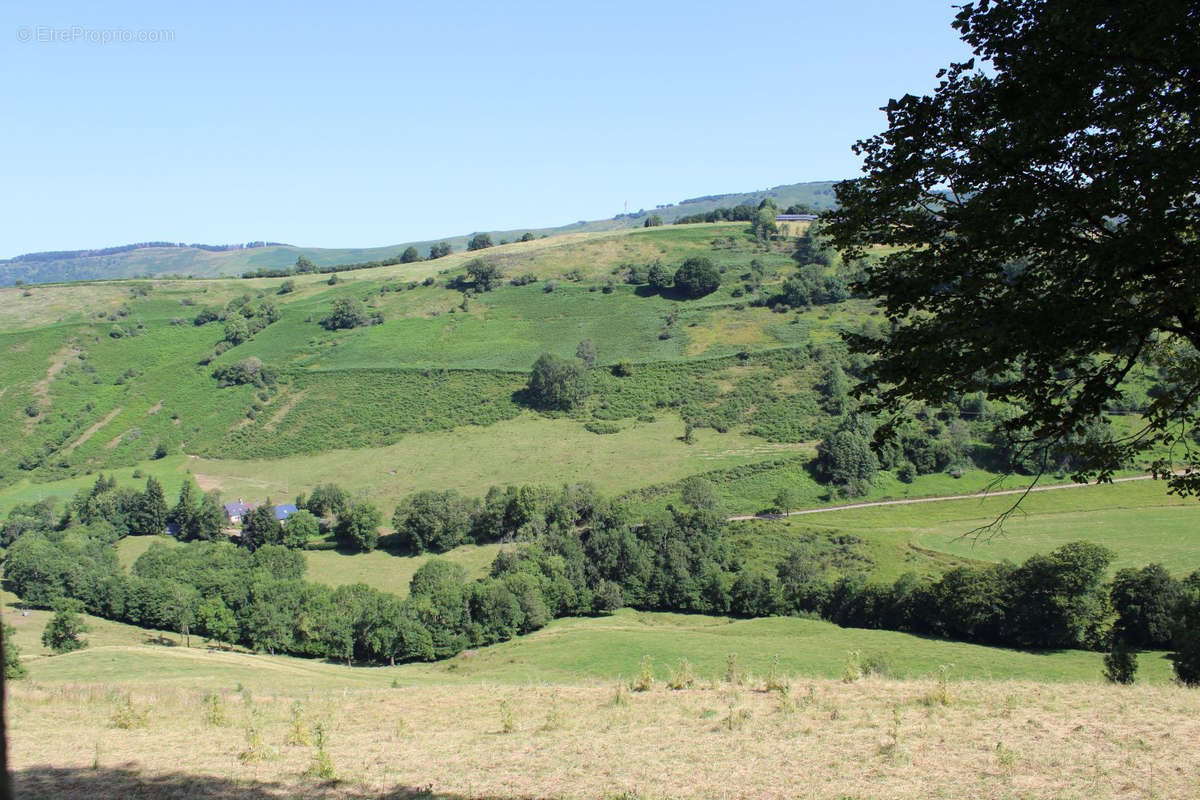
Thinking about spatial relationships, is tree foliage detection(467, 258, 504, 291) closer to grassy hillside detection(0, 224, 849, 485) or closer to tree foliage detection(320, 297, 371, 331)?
grassy hillside detection(0, 224, 849, 485)

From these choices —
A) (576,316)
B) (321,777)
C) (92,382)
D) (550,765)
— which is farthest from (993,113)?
(92,382)

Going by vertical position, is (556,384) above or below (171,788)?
below

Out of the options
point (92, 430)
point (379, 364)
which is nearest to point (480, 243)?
point (379, 364)

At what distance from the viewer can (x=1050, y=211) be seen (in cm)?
830

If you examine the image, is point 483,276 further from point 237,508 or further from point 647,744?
point 647,744

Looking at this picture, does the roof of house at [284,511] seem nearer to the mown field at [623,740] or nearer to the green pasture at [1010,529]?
the green pasture at [1010,529]

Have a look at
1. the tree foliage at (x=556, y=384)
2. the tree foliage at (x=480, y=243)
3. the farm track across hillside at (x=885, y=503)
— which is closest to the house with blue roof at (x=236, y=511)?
the tree foliage at (x=556, y=384)

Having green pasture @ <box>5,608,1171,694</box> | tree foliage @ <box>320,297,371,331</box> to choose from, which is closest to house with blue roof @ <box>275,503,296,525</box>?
green pasture @ <box>5,608,1171,694</box>

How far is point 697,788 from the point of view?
9.99 metres

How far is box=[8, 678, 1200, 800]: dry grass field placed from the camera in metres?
10.1

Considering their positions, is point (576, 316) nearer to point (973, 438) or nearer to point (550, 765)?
point (973, 438)

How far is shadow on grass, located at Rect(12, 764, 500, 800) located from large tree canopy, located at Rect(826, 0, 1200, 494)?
24.2 ft

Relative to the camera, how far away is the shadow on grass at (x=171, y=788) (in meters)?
9.98

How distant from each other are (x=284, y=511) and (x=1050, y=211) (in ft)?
215
